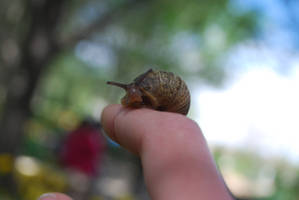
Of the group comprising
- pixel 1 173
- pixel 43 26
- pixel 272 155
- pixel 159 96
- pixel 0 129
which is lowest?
pixel 272 155

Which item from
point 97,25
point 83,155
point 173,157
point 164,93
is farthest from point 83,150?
point 173,157

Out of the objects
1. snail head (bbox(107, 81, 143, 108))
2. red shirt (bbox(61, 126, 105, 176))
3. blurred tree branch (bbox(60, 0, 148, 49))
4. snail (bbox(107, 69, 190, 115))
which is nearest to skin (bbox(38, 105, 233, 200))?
snail head (bbox(107, 81, 143, 108))

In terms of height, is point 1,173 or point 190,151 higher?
point 190,151

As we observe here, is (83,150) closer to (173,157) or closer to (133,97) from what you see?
(133,97)

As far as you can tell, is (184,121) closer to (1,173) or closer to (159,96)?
(159,96)

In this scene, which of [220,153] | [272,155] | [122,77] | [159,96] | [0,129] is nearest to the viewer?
[159,96]

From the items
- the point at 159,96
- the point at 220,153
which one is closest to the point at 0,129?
the point at 159,96
